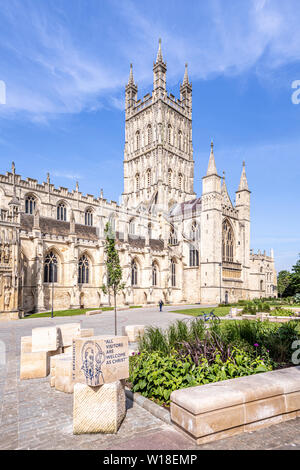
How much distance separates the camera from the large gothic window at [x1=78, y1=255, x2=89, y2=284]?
3383cm

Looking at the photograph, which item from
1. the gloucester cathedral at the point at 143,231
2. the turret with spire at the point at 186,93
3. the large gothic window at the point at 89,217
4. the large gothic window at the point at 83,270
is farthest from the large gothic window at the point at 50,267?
the turret with spire at the point at 186,93

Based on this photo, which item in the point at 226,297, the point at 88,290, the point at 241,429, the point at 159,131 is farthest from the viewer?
the point at 159,131

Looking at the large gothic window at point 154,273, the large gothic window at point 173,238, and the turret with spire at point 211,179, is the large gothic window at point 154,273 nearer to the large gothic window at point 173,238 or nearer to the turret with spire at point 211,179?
the large gothic window at point 173,238

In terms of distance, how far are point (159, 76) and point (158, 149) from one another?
52.9ft

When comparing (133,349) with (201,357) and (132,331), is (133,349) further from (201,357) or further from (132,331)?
(201,357)

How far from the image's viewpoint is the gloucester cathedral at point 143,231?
29.3 meters

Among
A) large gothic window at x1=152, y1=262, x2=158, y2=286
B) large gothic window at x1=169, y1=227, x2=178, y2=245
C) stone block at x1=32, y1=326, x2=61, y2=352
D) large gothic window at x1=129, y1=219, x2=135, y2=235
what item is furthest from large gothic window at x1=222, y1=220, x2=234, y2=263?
stone block at x1=32, y1=326, x2=61, y2=352

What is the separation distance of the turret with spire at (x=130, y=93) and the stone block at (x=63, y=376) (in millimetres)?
67351

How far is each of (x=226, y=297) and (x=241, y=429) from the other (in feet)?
129

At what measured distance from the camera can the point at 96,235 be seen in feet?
130

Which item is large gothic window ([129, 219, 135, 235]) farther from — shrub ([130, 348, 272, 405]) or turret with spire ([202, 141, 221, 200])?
shrub ([130, 348, 272, 405])
